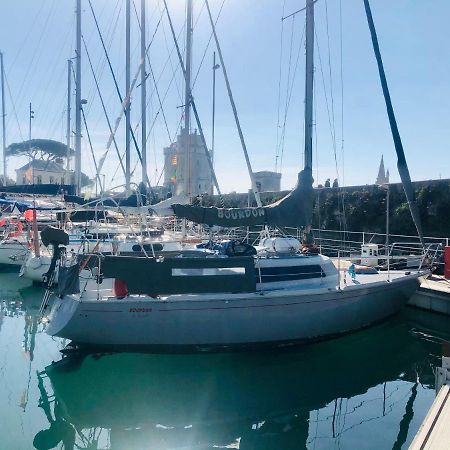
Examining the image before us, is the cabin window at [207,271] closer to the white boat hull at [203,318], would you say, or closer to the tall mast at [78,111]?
the white boat hull at [203,318]

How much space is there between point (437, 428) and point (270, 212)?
6369 millimetres

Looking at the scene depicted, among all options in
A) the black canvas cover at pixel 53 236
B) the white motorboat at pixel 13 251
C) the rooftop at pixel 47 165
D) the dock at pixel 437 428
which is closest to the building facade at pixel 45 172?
the rooftop at pixel 47 165

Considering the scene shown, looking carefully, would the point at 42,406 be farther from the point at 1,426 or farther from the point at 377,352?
the point at 377,352

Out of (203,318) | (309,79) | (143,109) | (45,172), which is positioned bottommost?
(203,318)

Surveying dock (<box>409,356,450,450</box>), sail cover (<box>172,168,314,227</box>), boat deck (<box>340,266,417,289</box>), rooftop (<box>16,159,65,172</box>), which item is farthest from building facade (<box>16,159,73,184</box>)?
dock (<box>409,356,450,450</box>)

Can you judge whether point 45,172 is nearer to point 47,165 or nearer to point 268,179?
point 47,165

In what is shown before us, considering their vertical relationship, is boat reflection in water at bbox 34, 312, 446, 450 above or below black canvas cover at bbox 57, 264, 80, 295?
below

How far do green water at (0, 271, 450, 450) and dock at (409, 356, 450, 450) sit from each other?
1391mm

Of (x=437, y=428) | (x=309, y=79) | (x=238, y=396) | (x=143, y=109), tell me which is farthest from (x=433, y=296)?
(x=143, y=109)

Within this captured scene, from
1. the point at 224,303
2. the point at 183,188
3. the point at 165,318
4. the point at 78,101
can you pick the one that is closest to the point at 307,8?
the point at 183,188

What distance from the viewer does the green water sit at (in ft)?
22.5

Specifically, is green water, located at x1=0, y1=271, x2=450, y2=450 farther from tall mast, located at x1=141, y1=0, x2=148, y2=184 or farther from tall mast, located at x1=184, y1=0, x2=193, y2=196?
tall mast, located at x1=141, y1=0, x2=148, y2=184

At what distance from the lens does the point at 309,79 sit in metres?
11.8

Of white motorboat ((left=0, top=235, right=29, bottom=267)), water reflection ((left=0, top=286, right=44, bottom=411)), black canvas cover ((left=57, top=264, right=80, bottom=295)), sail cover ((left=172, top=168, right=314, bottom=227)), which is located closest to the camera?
water reflection ((left=0, top=286, right=44, bottom=411))
